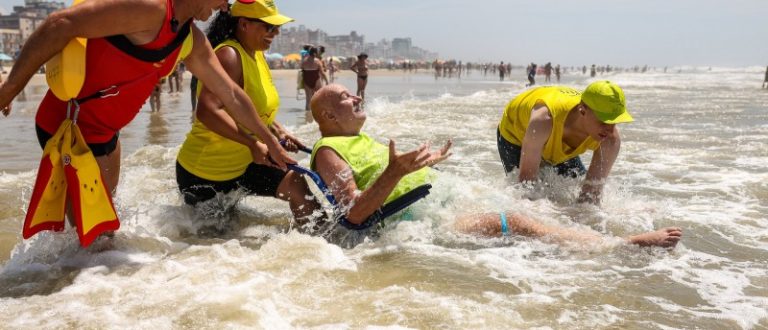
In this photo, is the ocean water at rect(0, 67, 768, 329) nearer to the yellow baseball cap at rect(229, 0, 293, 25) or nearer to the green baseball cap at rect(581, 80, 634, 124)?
the green baseball cap at rect(581, 80, 634, 124)

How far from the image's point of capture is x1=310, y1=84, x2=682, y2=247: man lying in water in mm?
3200

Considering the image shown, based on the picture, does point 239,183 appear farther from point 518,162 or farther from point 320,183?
point 518,162

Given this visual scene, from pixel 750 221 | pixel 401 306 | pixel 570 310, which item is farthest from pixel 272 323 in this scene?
pixel 750 221

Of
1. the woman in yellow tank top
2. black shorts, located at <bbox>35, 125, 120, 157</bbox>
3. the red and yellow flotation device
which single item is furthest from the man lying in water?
the red and yellow flotation device

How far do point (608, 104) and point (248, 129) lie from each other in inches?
91.4

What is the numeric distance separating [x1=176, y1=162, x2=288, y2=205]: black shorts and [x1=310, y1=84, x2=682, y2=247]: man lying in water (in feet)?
1.44

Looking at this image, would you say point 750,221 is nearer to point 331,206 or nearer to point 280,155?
point 331,206

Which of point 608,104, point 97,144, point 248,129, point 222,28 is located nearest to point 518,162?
point 608,104

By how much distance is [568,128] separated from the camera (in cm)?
431

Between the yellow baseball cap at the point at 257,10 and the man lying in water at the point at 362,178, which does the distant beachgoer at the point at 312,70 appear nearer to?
the yellow baseball cap at the point at 257,10

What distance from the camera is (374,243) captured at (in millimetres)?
3469

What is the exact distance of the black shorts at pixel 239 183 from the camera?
3.73m

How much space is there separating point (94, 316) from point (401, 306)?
1230 millimetres

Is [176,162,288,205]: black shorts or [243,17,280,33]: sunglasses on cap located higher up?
[243,17,280,33]: sunglasses on cap
